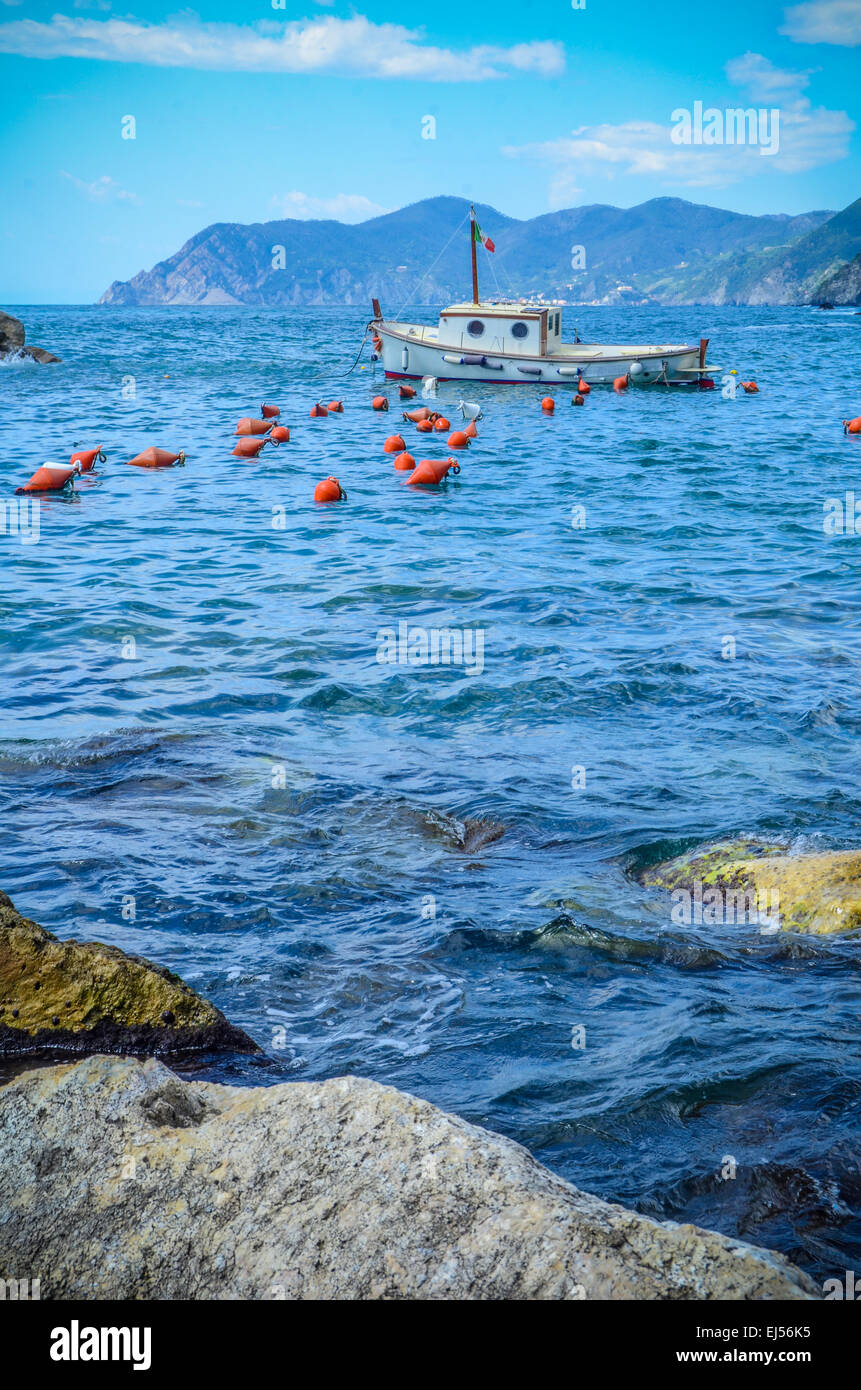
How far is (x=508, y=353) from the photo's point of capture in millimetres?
33750

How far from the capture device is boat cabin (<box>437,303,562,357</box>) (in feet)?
109

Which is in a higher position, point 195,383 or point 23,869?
point 195,383

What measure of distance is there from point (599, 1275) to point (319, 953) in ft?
9.87

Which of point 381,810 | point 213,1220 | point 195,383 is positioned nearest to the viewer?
point 213,1220

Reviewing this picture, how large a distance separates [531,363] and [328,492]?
58.5 feet

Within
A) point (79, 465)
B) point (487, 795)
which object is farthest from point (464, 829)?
point (79, 465)

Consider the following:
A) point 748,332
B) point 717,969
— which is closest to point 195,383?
point 717,969

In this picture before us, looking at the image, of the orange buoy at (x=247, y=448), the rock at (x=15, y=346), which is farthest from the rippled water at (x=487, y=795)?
the rock at (x=15, y=346)

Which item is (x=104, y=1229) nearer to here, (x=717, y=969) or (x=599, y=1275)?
(x=599, y=1275)

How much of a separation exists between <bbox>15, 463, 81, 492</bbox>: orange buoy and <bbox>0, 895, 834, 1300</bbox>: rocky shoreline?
678 inches

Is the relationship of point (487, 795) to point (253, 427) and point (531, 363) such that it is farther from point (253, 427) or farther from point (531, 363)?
point (531, 363)

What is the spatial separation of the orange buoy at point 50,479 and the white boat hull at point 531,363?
59.8ft

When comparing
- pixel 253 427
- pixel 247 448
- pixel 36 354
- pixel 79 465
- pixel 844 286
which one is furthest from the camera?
Result: pixel 844 286
